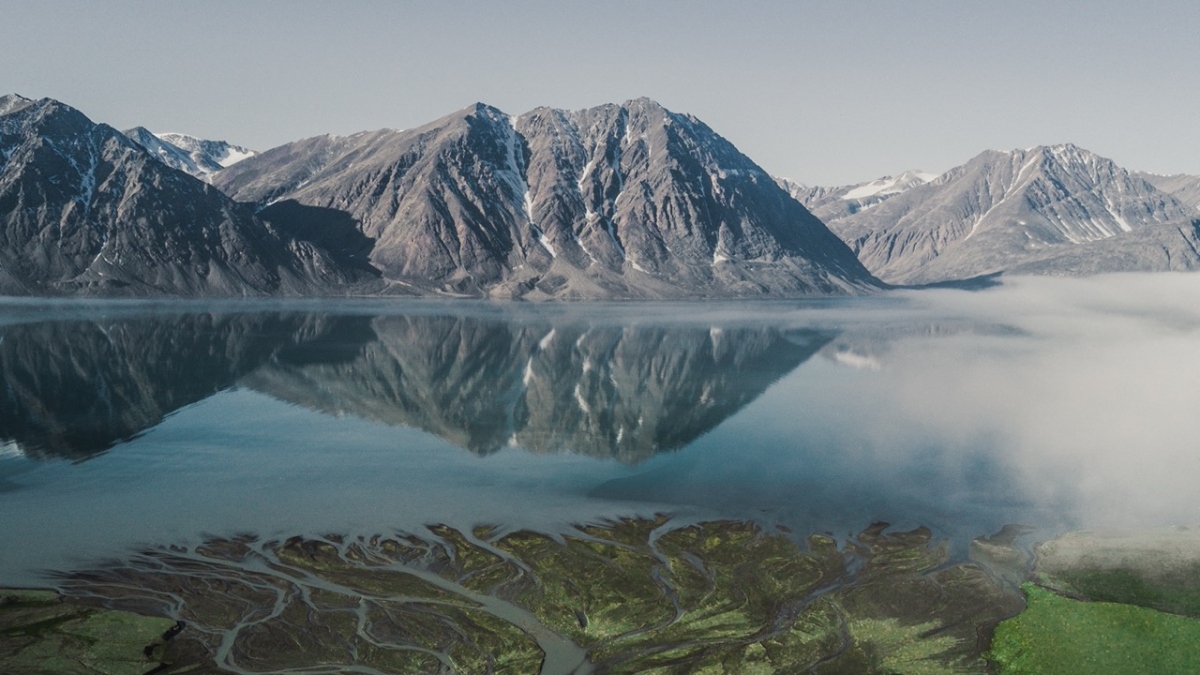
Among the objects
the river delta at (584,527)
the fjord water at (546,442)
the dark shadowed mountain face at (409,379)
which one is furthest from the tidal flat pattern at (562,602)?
the dark shadowed mountain face at (409,379)

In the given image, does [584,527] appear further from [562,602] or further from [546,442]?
[546,442]

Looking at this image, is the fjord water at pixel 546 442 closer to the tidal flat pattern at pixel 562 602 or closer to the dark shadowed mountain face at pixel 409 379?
the dark shadowed mountain face at pixel 409 379

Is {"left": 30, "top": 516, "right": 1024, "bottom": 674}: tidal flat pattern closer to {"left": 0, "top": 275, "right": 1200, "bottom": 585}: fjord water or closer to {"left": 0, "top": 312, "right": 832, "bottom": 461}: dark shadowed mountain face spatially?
{"left": 0, "top": 275, "right": 1200, "bottom": 585}: fjord water

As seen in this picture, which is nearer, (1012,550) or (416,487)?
(1012,550)

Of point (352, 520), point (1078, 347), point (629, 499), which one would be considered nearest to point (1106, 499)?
point (629, 499)

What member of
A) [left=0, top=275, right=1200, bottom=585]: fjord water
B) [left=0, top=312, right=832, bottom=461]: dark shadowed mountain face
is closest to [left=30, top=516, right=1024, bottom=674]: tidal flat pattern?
[left=0, top=275, right=1200, bottom=585]: fjord water

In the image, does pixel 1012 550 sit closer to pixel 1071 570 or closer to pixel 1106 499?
pixel 1071 570
